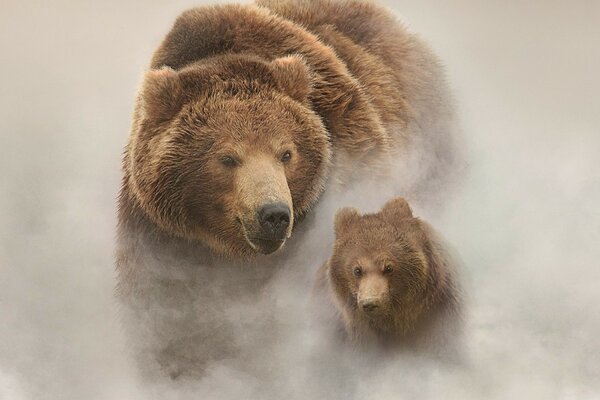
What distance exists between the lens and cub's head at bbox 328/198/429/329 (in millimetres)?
3594

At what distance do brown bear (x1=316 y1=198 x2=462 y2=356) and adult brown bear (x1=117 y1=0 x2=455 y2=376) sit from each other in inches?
7.2

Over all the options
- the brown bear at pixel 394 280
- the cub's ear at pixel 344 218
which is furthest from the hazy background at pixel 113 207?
the cub's ear at pixel 344 218

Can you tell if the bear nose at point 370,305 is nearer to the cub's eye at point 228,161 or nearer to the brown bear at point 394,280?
the brown bear at point 394,280

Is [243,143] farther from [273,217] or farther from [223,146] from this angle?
[273,217]

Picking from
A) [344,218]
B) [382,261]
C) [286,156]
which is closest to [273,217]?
[286,156]

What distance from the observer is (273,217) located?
3275mm

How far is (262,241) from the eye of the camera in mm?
3375

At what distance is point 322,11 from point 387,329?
1369 millimetres

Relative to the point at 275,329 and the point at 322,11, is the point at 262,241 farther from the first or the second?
the point at 322,11

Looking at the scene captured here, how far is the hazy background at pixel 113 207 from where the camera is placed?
3672 mm

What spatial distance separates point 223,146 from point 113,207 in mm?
575

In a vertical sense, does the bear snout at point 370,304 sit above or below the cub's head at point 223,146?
below

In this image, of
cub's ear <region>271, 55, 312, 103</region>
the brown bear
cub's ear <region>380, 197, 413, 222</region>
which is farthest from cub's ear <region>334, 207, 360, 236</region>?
cub's ear <region>271, 55, 312, 103</region>

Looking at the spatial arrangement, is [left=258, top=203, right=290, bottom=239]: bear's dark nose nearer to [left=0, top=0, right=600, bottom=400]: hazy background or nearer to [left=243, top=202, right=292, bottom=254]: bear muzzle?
[left=243, top=202, right=292, bottom=254]: bear muzzle
